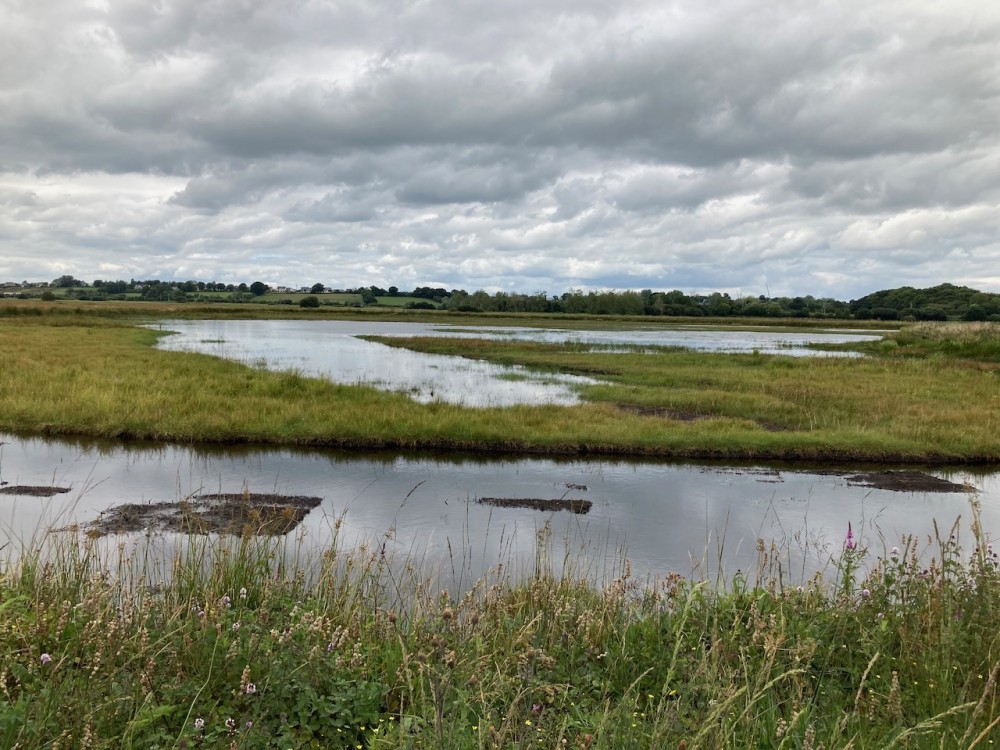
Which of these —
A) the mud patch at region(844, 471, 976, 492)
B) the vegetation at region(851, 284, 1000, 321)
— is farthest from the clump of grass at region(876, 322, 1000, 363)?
the vegetation at region(851, 284, 1000, 321)

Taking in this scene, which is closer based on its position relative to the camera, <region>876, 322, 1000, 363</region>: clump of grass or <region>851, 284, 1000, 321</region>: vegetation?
<region>876, 322, 1000, 363</region>: clump of grass

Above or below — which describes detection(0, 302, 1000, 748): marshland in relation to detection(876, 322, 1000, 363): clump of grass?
below

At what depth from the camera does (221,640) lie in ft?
17.1

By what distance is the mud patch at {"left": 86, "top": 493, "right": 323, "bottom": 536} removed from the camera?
39.5ft

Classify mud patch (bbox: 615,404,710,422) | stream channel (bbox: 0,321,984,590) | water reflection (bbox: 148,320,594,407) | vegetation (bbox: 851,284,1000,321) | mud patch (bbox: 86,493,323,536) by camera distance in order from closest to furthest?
stream channel (bbox: 0,321,984,590)
mud patch (bbox: 86,493,323,536)
mud patch (bbox: 615,404,710,422)
water reflection (bbox: 148,320,594,407)
vegetation (bbox: 851,284,1000,321)

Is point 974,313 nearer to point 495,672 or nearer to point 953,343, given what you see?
point 953,343

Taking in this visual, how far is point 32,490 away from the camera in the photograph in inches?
574

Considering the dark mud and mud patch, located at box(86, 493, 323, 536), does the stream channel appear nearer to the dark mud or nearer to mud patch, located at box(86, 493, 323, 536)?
mud patch, located at box(86, 493, 323, 536)

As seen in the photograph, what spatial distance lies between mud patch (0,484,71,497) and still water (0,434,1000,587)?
1.13 feet

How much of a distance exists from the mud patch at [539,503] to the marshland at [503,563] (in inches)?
7.2

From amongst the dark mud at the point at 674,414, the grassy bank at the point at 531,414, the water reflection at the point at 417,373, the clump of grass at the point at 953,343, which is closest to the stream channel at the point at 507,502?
the grassy bank at the point at 531,414

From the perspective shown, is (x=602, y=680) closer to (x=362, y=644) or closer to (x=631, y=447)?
(x=362, y=644)

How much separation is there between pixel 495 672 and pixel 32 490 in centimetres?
1387

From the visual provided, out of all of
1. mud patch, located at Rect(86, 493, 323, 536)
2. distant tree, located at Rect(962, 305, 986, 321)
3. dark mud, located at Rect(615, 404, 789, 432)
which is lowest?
mud patch, located at Rect(86, 493, 323, 536)
